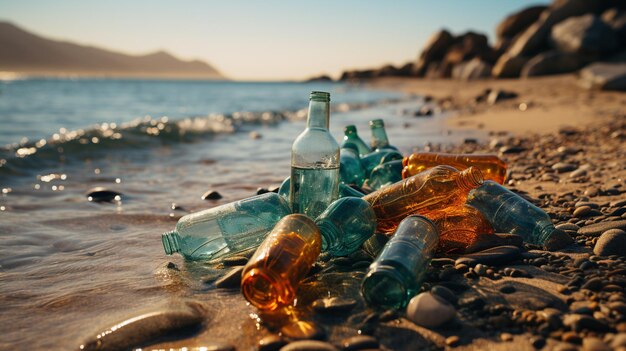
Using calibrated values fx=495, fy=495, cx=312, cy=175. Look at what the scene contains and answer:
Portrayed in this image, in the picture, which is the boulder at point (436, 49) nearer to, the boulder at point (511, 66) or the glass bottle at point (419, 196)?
the boulder at point (511, 66)

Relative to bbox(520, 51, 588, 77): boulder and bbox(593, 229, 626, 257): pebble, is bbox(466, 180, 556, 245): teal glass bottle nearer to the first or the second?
bbox(593, 229, 626, 257): pebble

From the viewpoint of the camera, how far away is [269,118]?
12.4 meters

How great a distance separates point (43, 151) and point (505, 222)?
5574mm

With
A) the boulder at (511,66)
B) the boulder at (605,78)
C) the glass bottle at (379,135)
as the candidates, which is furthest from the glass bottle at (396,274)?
the boulder at (511,66)

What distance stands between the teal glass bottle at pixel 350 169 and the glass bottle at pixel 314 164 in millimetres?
961

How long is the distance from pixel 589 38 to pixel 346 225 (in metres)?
20.8

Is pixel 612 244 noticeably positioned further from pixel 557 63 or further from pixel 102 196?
pixel 557 63

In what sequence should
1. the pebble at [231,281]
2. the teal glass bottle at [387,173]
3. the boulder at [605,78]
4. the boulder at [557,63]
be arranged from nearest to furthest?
the pebble at [231,281] < the teal glass bottle at [387,173] < the boulder at [605,78] < the boulder at [557,63]

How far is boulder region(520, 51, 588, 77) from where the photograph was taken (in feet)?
62.2

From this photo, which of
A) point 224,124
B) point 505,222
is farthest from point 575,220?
point 224,124

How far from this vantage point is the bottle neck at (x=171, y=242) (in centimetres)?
232

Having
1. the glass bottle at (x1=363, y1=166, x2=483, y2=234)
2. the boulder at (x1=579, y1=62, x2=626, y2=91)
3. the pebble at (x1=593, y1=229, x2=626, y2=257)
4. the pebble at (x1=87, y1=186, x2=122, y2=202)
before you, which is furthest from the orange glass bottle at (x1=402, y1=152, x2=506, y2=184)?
the boulder at (x1=579, y1=62, x2=626, y2=91)

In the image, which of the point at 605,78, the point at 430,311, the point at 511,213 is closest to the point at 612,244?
the point at 511,213

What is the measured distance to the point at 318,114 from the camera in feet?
7.73
